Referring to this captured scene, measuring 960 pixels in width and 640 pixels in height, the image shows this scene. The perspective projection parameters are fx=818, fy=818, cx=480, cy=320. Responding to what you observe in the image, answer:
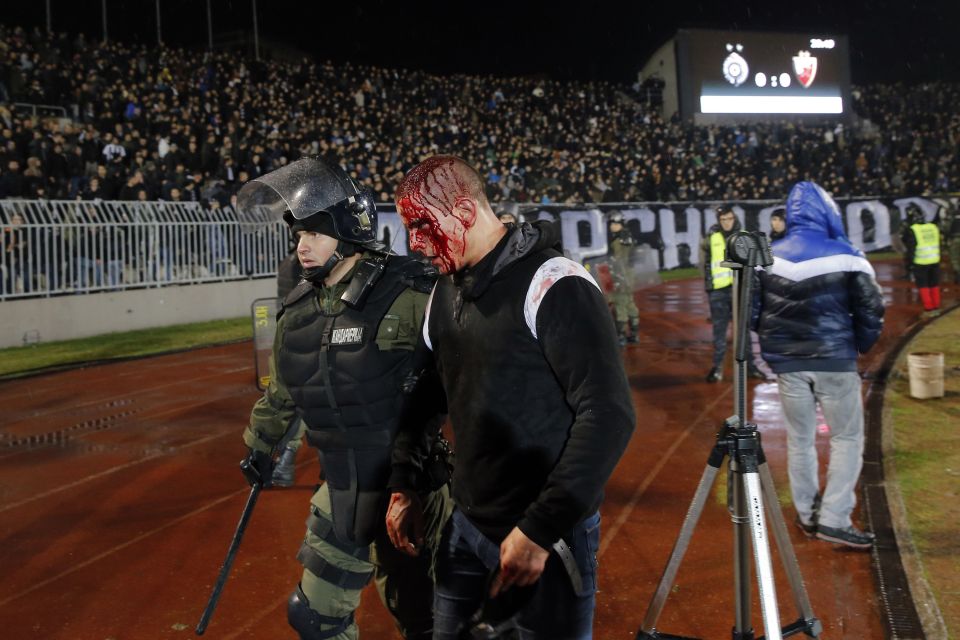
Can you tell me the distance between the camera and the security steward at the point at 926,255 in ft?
44.0

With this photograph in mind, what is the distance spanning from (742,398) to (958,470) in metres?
3.88

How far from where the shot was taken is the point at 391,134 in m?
23.4

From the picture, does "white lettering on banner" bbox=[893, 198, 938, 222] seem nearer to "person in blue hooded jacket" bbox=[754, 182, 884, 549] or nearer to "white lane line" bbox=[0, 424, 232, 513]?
"person in blue hooded jacket" bbox=[754, 182, 884, 549]

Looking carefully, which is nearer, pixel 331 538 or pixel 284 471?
pixel 331 538

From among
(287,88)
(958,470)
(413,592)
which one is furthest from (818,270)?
(287,88)

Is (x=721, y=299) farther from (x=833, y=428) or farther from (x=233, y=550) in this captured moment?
(x=233, y=550)

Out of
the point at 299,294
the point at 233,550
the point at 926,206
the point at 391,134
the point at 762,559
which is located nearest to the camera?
the point at 762,559

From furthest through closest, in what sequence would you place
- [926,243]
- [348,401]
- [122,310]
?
[122,310] < [926,243] < [348,401]

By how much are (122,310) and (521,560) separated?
14358mm

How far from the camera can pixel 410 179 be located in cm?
230

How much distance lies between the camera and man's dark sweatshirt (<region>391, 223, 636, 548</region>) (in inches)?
77.5

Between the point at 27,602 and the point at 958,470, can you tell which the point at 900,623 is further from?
the point at 27,602

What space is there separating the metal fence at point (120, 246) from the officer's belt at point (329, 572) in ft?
38.5

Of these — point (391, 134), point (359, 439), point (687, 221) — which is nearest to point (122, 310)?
point (391, 134)
